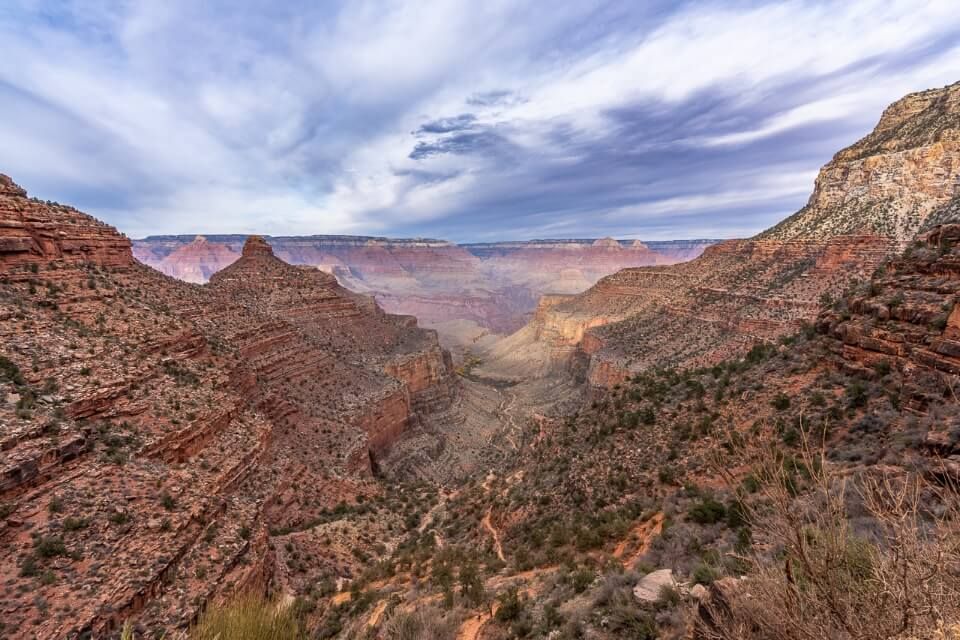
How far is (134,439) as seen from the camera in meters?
15.3

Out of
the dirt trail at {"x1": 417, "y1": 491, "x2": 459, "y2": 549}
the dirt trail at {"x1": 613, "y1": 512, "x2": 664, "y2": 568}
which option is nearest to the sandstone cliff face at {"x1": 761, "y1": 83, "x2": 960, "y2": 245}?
the dirt trail at {"x1": 613, "y1": 512, "x2": 664, "y2": 568}

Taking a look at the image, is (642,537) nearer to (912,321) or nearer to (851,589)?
(851,589)

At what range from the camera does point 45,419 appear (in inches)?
501

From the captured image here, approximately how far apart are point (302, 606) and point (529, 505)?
9.07 metres

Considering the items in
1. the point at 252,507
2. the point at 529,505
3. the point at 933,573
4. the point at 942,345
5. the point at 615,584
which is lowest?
the point at 529,505

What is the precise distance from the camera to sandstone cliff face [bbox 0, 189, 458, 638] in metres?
10.8

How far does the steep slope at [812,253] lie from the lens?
38156 mm

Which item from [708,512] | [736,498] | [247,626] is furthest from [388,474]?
[736,498]

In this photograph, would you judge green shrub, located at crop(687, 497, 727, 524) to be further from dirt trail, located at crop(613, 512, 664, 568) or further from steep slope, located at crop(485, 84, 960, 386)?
steep slope, located at crop(485, 84, 960, 386)

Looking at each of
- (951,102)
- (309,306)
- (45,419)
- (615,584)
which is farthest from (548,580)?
(951,102)

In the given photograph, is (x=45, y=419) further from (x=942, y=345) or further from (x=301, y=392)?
(x=942, y=345)

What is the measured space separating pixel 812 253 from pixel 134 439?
Answer: 56.1 meters

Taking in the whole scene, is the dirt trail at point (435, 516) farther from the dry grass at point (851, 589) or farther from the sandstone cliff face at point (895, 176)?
the sandstone cliff face at point (895, 176)

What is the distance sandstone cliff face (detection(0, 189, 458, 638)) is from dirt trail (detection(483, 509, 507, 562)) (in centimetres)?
798
